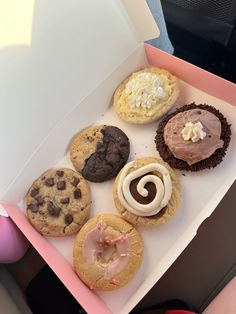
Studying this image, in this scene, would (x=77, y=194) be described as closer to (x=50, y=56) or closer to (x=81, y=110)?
(x=81, y=110)

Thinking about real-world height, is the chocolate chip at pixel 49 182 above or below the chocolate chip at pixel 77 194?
below

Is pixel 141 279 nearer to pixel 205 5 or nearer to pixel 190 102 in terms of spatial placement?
pixel 190 102

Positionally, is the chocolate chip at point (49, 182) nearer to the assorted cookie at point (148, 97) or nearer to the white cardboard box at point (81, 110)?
the white cardboard box at point (81, 110)

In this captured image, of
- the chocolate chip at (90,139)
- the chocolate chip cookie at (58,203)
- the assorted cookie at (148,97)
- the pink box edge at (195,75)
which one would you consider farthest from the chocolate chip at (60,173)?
the pink box edge at (195,75)

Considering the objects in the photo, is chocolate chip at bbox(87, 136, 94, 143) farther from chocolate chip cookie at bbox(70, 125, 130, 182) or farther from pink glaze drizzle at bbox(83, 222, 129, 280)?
pink glaze drizzle at bbox(83, 222, 129, 280)

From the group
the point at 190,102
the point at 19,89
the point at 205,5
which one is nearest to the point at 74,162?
the point at 19,89
